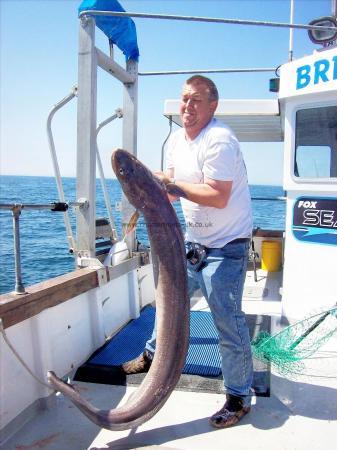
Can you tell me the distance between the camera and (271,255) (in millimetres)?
7336

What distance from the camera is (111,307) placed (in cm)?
437

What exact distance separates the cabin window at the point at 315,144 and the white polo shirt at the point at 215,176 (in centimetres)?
206

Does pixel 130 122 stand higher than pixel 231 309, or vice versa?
pixel 130 122

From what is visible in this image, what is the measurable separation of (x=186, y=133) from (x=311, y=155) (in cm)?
232

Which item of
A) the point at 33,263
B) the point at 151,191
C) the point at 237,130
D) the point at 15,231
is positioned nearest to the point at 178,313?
the point at 151,191

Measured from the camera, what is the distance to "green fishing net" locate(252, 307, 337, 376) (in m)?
3.59

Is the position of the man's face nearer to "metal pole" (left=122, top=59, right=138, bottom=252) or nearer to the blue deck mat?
the blue deck mat

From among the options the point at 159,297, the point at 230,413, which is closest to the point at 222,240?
the point at 159,297

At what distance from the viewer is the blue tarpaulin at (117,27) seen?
12.7 ft

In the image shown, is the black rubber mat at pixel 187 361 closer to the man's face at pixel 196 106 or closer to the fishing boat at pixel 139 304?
the fishing boat at pixel 139 304

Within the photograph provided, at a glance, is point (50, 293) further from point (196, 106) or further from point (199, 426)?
point (196, 106)

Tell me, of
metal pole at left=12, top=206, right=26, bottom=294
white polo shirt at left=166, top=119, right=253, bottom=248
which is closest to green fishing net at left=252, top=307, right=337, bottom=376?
white polo shirt at left=166, top=119, right=253, bottom=248

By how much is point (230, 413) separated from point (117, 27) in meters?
3.90

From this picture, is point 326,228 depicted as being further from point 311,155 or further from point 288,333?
point 288,333
